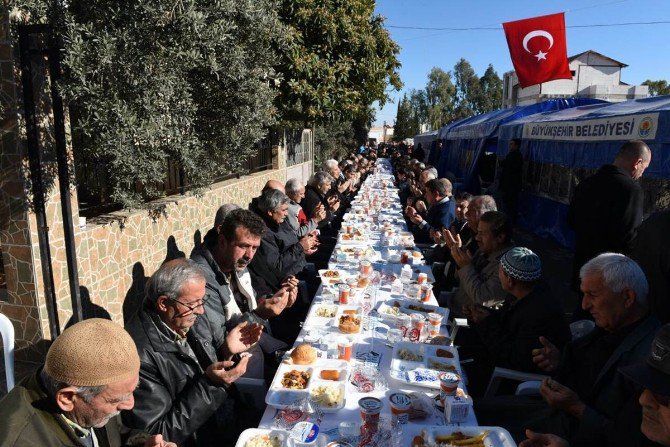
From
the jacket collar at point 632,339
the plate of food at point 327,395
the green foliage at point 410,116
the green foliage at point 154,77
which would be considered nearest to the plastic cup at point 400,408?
the plate of food at point 327,395

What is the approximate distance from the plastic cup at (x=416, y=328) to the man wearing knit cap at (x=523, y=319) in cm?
47

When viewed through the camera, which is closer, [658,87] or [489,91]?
[658,87]

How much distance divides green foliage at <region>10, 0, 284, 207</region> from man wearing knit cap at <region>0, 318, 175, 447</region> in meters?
2.42

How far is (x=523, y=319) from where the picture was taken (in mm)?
2957

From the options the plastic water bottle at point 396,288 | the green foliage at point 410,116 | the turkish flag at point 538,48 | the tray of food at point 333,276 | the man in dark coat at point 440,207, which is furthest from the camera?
the green foliage at point 410,116

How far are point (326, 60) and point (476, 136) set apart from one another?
6970 millimetres

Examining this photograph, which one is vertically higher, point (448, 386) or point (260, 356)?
point (448, 386)

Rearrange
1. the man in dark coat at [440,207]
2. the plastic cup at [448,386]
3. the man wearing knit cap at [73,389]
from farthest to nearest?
the man in dark coat at [440,207], the plastic cup at [448,386], the man wearing knit cap at [73,389]

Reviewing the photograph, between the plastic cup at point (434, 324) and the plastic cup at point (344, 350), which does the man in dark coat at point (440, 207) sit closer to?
the plastic cup at point (434, 324)

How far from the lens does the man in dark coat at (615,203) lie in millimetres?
4578

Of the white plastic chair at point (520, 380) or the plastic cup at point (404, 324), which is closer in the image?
the white plastic chair at point (520, 380)

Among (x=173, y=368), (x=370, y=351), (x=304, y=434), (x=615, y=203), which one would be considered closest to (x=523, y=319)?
(x=370, y=351)

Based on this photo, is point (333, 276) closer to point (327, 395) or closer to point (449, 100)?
point (327, 395)

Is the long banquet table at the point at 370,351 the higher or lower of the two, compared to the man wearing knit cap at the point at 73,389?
lower
